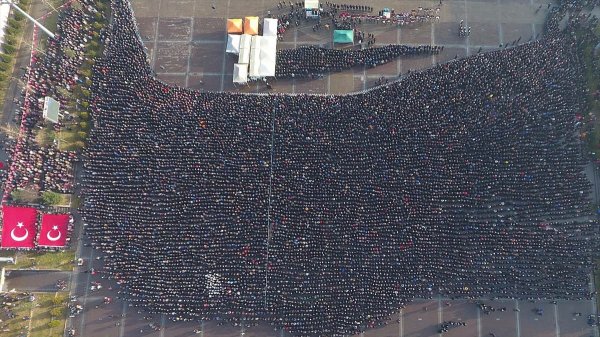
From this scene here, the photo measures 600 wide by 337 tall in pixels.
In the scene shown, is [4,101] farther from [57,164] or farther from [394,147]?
[394,147]

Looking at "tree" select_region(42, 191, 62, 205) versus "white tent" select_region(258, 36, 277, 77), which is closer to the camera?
"tree" select_region(42, 191, 62, 205)

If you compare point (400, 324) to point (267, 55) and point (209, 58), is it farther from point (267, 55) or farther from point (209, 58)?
point (209, 58)

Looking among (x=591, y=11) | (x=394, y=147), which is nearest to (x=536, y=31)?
(x=591, y=11)

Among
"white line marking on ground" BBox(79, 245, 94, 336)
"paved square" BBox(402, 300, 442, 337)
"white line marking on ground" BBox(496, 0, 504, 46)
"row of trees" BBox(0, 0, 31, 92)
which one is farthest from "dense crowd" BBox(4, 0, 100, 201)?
"white line marking on ground" BBox(496, 0, 504, 46)

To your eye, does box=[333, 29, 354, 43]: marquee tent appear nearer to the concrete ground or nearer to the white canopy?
the white canopy

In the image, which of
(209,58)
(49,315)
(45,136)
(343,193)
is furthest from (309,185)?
(45,136)
